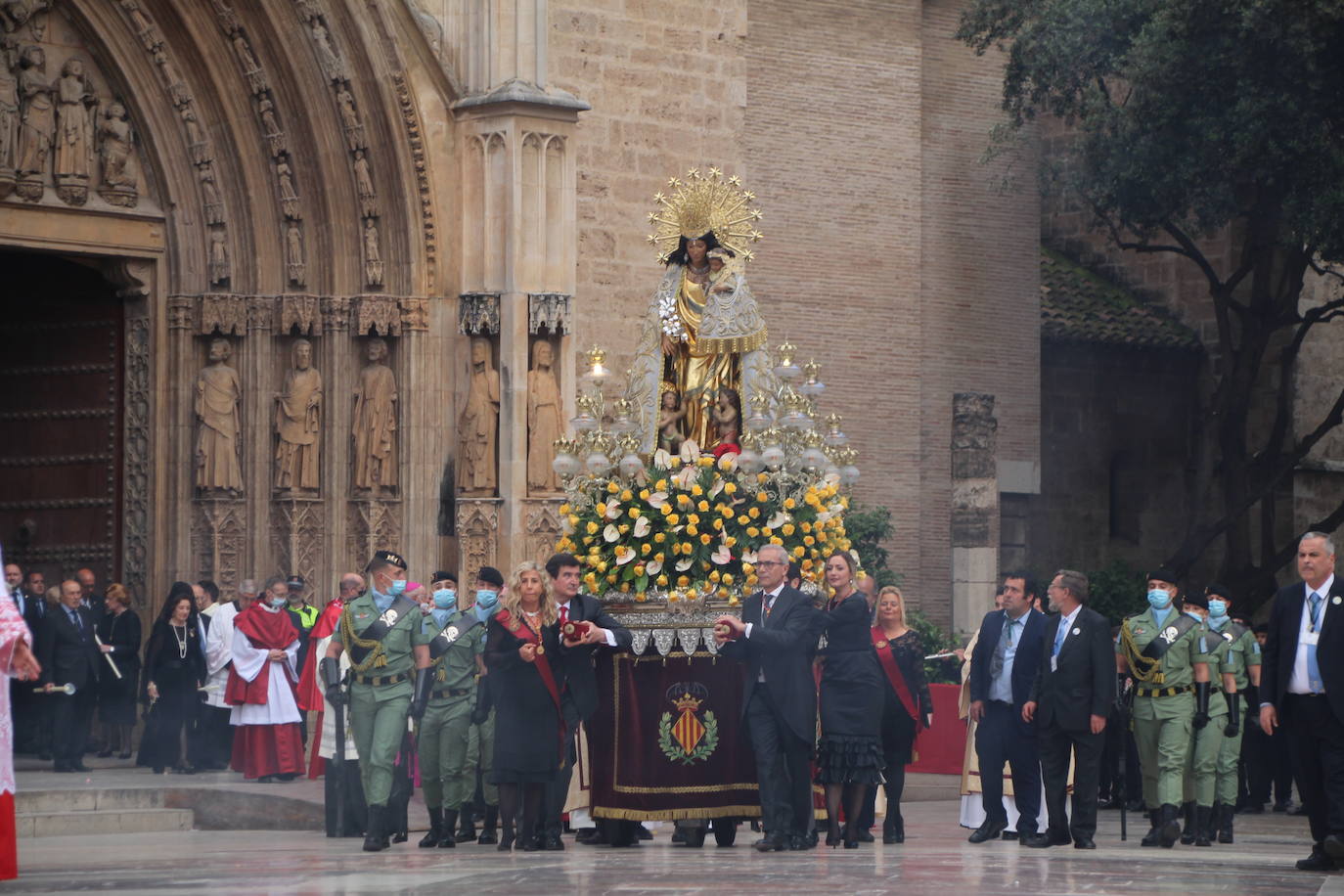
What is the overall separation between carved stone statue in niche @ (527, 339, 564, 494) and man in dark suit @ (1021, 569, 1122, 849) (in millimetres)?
7690

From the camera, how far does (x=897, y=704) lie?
15320 mm

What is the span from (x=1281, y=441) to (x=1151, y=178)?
18.4 ft

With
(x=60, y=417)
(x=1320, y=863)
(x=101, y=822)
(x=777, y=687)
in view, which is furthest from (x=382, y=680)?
(x=60, y=417)

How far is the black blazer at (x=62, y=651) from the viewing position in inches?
756

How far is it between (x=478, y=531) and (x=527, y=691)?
7442mm

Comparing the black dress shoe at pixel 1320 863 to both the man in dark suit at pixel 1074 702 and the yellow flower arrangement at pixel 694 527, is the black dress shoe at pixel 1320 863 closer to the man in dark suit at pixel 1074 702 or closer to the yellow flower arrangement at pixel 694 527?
the man in dark suit at pixel 1074 702

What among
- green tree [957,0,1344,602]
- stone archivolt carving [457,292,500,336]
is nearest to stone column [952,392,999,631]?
green tree [957,0,1344,602]

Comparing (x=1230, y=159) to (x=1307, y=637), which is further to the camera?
(x=1230, y=159)

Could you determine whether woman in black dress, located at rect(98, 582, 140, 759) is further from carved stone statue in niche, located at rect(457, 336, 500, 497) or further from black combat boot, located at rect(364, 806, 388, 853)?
black combat boot, located at rect(364, 806, 388, 853)

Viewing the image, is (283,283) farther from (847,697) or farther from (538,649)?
(847,697)

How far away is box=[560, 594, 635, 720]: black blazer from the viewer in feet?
Answer: 45.9

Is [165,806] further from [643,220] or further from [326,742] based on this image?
[643,220]

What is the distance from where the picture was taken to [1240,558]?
31250mm

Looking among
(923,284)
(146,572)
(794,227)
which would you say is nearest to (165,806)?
(146,572)
